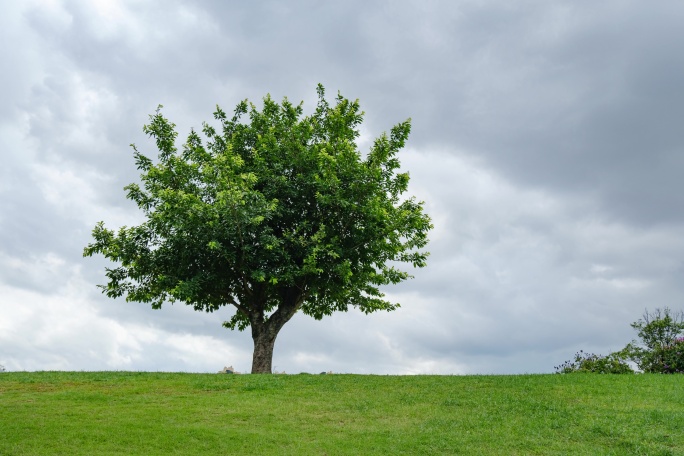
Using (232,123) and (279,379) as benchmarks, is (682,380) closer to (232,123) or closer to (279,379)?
(279,379)

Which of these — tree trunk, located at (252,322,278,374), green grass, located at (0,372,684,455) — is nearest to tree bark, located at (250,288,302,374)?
tree trunk, located at (252,322,278,374)

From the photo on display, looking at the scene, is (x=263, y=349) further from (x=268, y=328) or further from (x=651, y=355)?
(x=651, y=355)

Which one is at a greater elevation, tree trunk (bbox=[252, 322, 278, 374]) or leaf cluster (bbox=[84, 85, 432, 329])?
leaf cluster (bbox=[84, 85, 432, 329])

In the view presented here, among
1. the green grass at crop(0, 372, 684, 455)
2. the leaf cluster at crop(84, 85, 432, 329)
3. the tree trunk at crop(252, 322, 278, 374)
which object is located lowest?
the green grass at crop(0, 372, 684, 455)

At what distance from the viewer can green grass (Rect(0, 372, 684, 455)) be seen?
15.8 metres

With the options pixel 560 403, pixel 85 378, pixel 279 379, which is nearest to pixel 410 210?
pixel 279 379

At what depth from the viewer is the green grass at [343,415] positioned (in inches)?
622

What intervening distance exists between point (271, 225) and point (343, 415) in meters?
13.5

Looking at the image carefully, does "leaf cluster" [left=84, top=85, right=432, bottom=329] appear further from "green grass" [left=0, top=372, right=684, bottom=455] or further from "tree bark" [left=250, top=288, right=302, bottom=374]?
"green grass" [left=0, top=372, right=684, bottom=455]

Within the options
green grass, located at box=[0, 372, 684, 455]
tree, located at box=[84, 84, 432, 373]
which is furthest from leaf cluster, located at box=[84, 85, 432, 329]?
green grass, located at box=[0, 372, 684, 455]

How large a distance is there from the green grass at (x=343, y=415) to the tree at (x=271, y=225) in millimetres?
5721

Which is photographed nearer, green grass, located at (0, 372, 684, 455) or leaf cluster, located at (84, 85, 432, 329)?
green grass, located at (0, 372, 684, 455)

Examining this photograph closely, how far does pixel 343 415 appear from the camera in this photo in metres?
18.7

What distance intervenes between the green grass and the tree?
5721mm
